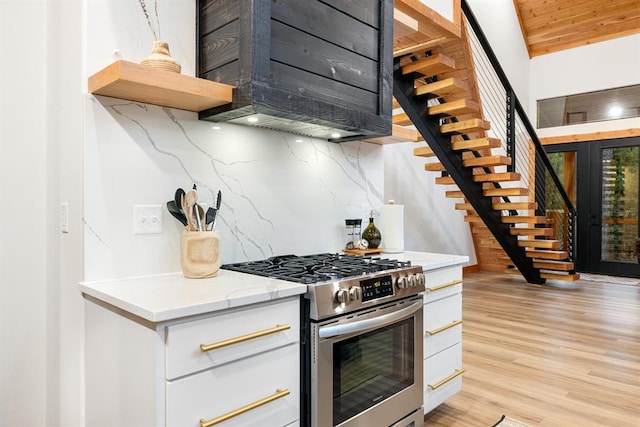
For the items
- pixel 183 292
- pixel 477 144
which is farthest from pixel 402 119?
pixel 183 292

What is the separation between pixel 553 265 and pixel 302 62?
5378mm

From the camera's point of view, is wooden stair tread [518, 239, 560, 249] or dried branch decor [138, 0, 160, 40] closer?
dried branch decor [138, 0, 160, 40]

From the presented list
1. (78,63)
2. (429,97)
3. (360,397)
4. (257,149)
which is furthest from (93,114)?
(429,97)

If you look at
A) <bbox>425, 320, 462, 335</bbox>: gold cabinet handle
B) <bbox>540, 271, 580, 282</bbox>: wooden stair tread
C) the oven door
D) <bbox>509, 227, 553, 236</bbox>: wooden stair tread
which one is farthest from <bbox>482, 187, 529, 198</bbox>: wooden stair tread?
the oven door

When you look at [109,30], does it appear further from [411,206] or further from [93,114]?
[411,206]

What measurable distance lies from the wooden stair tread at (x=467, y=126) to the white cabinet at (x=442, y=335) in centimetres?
238

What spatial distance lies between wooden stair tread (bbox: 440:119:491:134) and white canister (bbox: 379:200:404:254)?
208cm

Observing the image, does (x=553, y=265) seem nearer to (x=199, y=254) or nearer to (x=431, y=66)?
(x=431, y=66)

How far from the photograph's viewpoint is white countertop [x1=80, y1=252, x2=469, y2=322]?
1.26m

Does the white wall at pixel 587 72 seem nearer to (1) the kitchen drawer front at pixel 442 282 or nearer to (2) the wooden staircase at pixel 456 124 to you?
(2) the wooden staircase at pixel 456 124

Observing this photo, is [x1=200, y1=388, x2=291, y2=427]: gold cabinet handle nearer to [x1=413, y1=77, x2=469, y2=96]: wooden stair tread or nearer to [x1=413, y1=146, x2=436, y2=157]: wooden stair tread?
[x1=413, y1=77, x2=469, y2=96]: wooden stair tread

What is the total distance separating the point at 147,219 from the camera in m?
1.83

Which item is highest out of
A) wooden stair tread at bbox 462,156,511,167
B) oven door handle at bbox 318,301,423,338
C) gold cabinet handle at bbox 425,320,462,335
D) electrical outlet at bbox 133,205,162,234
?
wooden stair tread at bbox 462,156,511,167

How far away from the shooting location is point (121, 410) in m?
1.44
